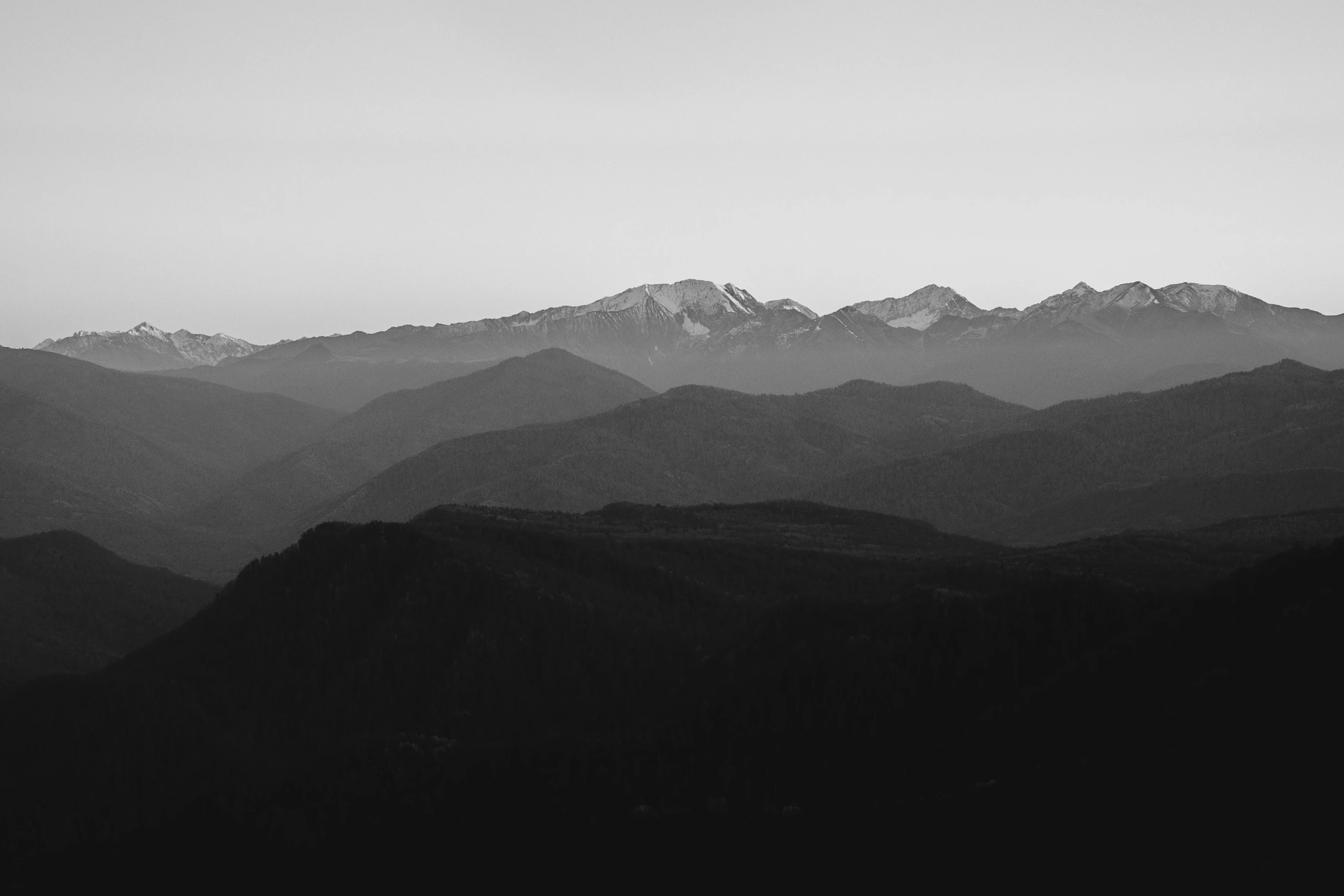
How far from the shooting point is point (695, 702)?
120m

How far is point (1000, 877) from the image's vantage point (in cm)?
7175

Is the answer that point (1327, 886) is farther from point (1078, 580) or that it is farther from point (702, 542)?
point (702, 542)

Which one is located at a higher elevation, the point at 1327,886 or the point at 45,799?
the point at 1327,886

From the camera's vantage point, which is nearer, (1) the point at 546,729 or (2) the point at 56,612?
(1) the point at 546,729

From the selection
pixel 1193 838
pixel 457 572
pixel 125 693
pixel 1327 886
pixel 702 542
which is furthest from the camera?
pixel 702 542

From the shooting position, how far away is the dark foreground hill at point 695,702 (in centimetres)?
7750

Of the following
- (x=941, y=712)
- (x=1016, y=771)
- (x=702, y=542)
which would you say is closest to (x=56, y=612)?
(x=702, y=542)

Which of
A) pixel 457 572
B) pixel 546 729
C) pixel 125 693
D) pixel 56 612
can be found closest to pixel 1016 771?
pixel 546 729

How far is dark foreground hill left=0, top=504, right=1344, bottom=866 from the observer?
7750 cm

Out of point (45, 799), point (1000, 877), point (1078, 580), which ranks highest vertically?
point (1078, 580)

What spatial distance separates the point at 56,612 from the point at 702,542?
86233 millimetres

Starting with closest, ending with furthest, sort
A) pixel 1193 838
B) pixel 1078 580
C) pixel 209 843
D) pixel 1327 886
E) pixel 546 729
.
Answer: pixel 1327 886 → pixel 1193 838 → pixel 209 843 → pixel 1078 580 → pixel 546 729

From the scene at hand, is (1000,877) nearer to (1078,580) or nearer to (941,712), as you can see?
(941,712)

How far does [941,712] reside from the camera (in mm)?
105000
